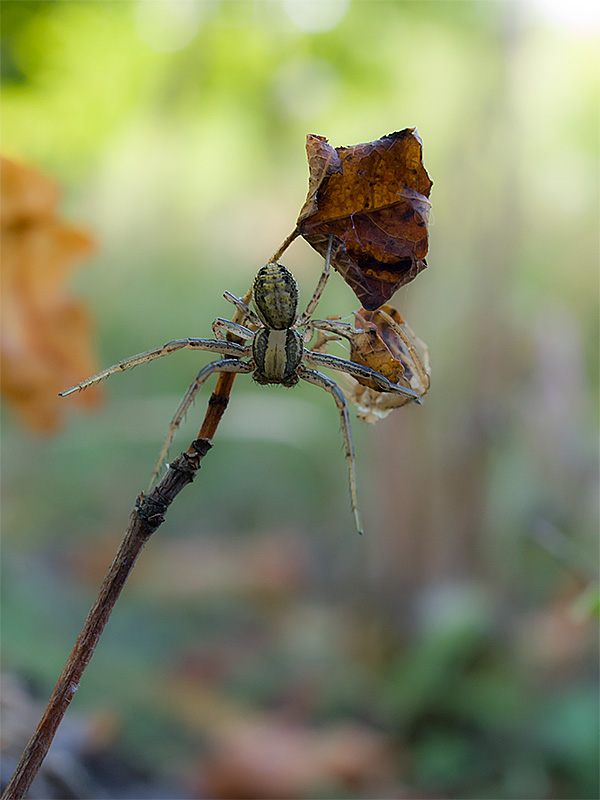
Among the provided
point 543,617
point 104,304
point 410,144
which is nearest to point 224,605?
point 543,617

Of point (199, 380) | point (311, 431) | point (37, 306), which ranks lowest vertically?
point (199, 380)

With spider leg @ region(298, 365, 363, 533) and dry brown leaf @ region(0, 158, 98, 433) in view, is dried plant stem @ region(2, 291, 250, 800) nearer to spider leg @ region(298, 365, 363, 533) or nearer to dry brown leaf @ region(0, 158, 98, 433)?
spider leg @ region(298, 365, 363, 533)

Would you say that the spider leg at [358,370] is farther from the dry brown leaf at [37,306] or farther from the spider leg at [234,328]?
the dry brown leaf at [37,306]

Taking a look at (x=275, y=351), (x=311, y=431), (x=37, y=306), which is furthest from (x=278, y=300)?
(x=311, y=431)

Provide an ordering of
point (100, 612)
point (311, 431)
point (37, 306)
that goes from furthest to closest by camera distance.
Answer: point (311, 431), point (37, 306), point (100, 612)

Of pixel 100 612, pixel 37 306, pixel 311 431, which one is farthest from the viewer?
pixel 311 431

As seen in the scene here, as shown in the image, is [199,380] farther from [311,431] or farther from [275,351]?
[311,431]

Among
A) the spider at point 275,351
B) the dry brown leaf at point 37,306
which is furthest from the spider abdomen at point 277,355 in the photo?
the dry brown leaf at point 37,306

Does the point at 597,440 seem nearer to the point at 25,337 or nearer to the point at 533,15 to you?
the point at 533,15
